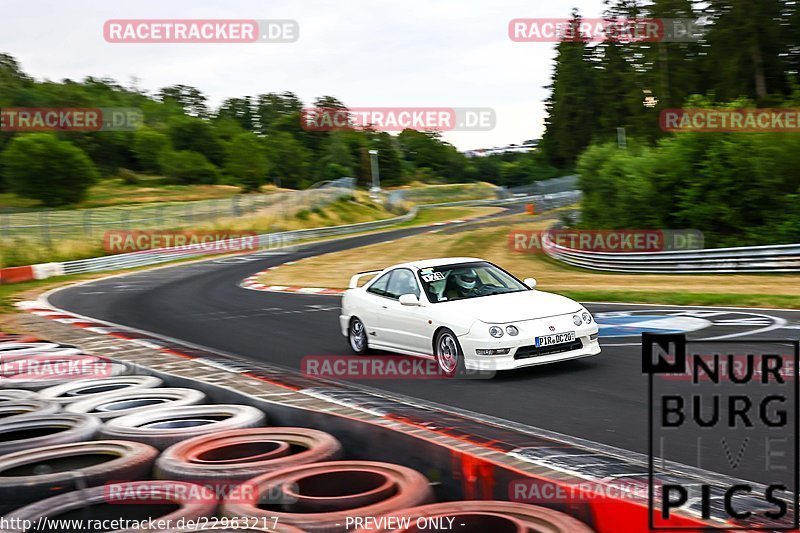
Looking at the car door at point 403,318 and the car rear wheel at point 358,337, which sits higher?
the car door at point 403,318

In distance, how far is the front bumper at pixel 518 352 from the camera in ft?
29.5

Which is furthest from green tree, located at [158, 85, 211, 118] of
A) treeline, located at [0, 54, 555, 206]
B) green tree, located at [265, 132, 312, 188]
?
green tree, located at [265, 132, 312, 188]

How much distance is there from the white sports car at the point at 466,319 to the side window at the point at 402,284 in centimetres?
1

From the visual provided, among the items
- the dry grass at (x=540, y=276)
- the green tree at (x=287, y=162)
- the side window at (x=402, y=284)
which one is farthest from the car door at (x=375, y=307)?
the green tree at (x=287, y=162)

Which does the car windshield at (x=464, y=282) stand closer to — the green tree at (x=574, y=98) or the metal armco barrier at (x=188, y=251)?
the metal armco barrier at (x=188, y=251)

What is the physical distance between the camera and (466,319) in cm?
932

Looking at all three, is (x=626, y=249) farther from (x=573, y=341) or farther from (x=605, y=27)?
(x=605, y=27)

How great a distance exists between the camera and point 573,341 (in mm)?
9195

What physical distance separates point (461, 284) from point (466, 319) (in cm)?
112

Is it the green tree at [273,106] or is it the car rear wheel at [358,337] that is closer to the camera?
the car rear wheel at [358,337]

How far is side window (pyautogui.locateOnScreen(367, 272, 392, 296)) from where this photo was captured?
36.5ft

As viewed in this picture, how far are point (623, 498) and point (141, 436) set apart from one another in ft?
12.0

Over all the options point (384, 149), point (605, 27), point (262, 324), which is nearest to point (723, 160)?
point (262, 324)
